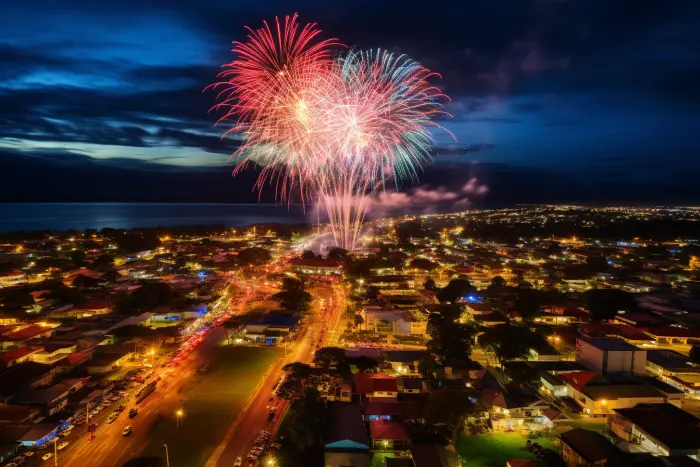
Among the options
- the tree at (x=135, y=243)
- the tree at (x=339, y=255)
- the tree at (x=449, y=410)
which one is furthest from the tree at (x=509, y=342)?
the tree at (x=135, y=243)

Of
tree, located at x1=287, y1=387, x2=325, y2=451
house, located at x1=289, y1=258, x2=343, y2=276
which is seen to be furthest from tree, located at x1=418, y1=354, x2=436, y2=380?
house, located at x1=289, y1=258, x2=343, y2=276

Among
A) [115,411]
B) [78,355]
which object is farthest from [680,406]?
[78,355]

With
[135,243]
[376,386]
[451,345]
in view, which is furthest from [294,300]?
[135,243]

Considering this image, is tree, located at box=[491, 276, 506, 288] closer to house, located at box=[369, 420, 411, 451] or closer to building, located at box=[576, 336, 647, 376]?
building, located at box=[576, 336, 647, 376]

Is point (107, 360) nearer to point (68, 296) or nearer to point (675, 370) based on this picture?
point (68, 296)

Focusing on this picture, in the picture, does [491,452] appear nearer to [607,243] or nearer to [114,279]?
[114,279]

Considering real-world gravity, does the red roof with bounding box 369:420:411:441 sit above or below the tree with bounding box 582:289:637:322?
below
